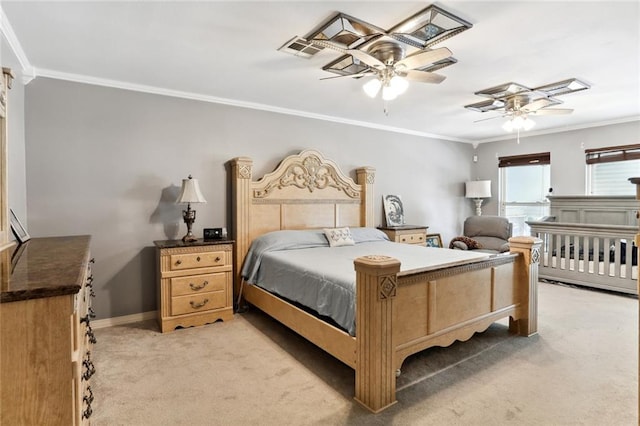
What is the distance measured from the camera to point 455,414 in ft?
6.55

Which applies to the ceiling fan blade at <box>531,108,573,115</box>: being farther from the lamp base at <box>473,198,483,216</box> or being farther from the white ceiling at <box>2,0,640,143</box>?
the lamp base at <box>473,198,483,216</box>

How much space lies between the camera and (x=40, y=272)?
132cm

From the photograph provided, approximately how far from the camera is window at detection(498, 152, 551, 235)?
19.5 feet

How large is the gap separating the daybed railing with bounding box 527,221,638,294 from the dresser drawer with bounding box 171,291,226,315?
15.0ft

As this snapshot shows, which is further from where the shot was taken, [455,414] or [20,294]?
[455,414]

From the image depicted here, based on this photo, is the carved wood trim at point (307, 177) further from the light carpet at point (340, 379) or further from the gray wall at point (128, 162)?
the light carpet at point (340, 379)

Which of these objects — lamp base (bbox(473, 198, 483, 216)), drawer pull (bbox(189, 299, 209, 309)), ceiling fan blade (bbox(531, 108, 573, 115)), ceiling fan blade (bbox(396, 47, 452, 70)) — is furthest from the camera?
lamp base (bbox(473, 198, 483, 216))

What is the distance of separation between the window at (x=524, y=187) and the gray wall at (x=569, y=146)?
0.38ft

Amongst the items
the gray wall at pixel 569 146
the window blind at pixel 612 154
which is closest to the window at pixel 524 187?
the gray wall at pixel 569 146

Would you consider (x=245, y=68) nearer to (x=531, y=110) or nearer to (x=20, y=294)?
(x=20, y=294)

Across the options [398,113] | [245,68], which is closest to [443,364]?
[245,68]

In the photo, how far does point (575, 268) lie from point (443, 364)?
11.1 feet

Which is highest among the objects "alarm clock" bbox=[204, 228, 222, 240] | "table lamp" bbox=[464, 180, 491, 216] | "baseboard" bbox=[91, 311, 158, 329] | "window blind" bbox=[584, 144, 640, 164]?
"window blind" bbox=[584, 144, 640, 164]

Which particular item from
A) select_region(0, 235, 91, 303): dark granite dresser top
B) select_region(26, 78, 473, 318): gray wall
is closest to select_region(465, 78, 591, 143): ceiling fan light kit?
select_region(26, 78, 473, 318): gray wall
